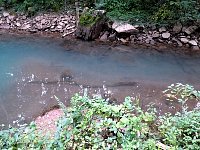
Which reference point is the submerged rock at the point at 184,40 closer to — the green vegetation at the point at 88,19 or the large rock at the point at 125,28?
the large rock at the point at 125,28

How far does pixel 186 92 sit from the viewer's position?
2.95 metres

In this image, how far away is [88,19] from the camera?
7902 mm

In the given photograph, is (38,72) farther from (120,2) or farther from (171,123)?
(171,123)

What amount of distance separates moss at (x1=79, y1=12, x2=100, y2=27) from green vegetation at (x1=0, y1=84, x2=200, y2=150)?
5468mm

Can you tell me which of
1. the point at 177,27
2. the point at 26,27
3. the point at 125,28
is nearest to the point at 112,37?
the point at 125,28

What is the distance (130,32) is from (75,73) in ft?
7.46

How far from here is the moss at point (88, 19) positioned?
7.81 m

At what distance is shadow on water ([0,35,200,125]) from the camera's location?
17.4 feet

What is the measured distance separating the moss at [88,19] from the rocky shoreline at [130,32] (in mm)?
351

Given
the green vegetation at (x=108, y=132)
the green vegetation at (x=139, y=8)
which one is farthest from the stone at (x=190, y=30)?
the green vegetation at (x=108, y=132)

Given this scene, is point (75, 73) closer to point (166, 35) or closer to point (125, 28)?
point (125, 28)

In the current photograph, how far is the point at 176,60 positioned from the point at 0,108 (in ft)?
13.8

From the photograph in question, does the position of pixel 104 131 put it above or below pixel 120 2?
below

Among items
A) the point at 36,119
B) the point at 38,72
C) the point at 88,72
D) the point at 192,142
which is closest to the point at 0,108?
the point at 36,119
